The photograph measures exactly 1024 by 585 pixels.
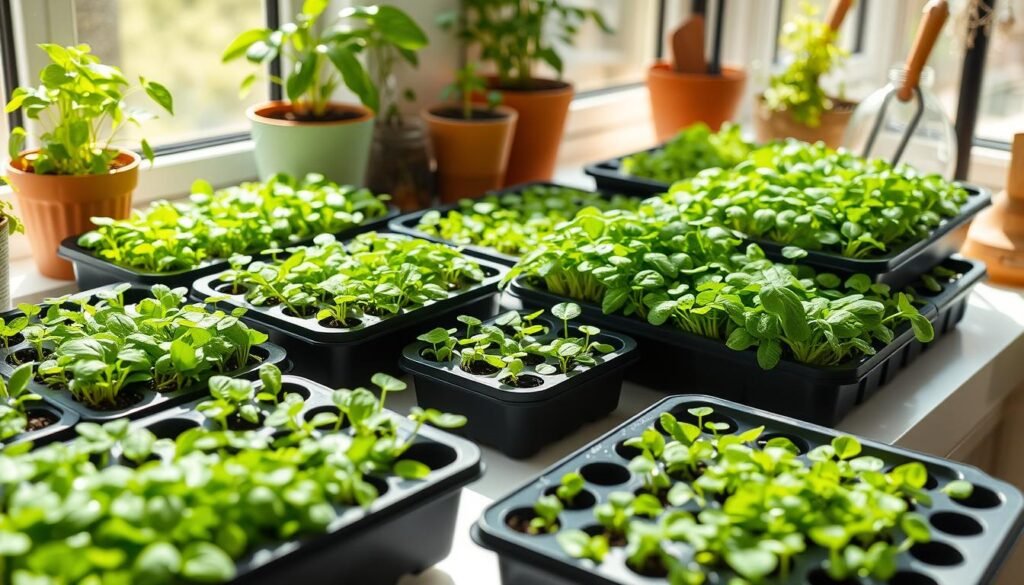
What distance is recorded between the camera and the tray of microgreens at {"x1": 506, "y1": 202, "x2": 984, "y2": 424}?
46.8 inches

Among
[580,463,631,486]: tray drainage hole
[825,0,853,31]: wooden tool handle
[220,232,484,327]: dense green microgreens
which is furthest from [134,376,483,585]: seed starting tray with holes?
[825,0,853,31]: wooden tool handle

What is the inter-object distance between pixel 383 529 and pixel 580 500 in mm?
167

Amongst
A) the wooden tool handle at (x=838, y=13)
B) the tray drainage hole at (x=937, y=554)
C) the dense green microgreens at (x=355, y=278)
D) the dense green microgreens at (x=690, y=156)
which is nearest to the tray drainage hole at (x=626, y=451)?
the tray drainage hole at (x=937, y=554)

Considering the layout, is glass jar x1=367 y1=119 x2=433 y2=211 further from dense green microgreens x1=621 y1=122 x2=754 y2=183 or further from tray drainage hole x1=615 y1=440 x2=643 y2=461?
tray drainage hole x1=615 y1=440 x2=643 y2=461

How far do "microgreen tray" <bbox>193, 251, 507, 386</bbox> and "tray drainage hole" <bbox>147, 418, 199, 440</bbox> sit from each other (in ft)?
0.72

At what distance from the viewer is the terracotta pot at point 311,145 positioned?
1710mm

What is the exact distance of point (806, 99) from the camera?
7.12 feet

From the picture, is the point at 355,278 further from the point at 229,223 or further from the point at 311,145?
the point at 311,145

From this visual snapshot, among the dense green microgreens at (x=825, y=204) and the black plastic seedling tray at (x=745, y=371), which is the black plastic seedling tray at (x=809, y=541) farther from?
the dense green microgreens at (x=825, y=204)

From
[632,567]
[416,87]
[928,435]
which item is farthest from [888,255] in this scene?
[416,87]

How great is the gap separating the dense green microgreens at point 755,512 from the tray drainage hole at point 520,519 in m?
0.05

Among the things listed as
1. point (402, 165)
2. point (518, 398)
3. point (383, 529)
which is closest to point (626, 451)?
point (518, 398)

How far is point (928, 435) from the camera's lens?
1.32 m

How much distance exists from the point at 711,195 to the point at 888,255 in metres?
0.25
